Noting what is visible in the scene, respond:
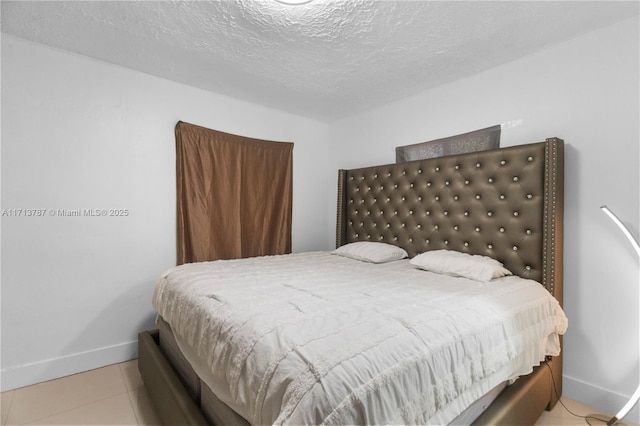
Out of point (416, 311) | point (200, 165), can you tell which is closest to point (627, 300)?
point (416, 311)

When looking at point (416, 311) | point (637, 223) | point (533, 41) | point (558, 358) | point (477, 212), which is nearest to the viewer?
point (416, 311)

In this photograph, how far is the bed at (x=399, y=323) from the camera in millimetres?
844

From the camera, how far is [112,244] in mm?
2334

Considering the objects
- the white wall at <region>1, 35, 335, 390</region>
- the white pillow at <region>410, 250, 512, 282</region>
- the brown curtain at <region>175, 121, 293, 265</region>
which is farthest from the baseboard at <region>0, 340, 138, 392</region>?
the white pillow at <region>410, 250, 512, 282</region>

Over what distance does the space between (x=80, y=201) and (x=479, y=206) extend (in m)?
3.00

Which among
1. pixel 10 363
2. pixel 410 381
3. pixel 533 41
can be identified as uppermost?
pixel 533 41

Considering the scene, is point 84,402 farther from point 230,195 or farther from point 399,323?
point 399,323

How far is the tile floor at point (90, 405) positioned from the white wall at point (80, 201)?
0.17 metres

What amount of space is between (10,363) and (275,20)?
2819 millimetres

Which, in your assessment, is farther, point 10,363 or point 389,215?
point 389,215

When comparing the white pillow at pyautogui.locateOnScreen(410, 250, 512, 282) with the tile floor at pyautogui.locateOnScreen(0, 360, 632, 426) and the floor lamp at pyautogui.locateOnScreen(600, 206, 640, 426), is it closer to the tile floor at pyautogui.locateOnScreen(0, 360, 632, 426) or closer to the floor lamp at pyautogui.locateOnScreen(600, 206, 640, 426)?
A: the floor lamp at pyautogui.locateOnScreen(600, 206, 640, 426)

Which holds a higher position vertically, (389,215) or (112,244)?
(389,215)

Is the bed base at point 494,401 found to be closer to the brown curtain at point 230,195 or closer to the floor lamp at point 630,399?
the floor lamp at point 630,399

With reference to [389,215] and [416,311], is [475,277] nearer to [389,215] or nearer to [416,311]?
[416,311]
